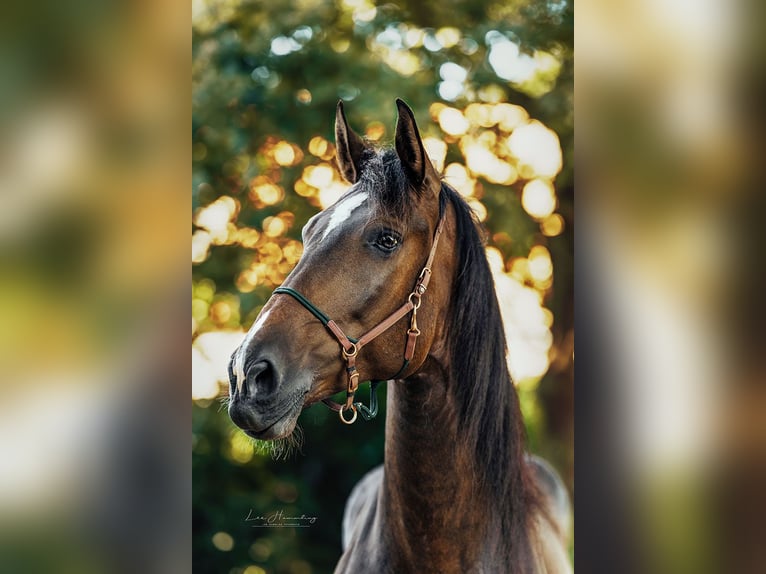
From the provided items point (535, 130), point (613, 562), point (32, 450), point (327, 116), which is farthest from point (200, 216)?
point (613, 562)

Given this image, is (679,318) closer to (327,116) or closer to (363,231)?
(363,231)

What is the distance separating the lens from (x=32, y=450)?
1.35 meters

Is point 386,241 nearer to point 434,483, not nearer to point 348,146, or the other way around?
point 348,146

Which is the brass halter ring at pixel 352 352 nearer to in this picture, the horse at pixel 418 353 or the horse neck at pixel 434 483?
the horse at pixel 418 353

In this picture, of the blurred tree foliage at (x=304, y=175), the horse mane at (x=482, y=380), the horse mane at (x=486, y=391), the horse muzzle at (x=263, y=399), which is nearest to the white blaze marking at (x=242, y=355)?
the horse muzzle at (x=263, y=399)

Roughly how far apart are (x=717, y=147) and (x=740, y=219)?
0.52 feet

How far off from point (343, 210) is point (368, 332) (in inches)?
16.2

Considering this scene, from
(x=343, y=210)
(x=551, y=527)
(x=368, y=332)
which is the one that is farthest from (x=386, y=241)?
(x=551, y=527)

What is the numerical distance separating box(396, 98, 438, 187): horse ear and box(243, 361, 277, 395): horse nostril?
81cm

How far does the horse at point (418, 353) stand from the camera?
6.43 ft

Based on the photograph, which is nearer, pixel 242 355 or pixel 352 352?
pixel 242 355

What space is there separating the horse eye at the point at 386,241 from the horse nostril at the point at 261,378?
53cm

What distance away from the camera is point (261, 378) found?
1832 mm

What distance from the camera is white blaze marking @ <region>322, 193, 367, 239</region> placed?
203cm
